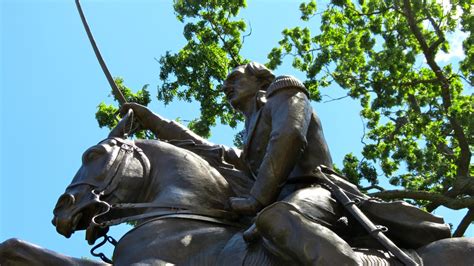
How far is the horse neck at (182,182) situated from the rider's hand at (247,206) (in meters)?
0.25

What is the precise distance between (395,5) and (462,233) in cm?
495

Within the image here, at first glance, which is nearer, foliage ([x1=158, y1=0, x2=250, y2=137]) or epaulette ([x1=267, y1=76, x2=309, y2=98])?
epaulette ([x1=267, y1=76, x2=309, y2=98])

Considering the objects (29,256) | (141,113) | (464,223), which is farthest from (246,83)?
(464,223)

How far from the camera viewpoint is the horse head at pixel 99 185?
20.2 ft

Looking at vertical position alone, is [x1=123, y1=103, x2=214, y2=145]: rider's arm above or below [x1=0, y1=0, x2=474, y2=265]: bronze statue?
above

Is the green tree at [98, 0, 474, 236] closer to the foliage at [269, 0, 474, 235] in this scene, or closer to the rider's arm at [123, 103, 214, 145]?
the foliage at [269, 0, 474, 235]

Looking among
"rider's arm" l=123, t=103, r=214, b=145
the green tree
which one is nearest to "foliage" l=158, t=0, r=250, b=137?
the green tree

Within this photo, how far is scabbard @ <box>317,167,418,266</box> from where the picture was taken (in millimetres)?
5496

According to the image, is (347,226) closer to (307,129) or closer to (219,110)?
(307,129)

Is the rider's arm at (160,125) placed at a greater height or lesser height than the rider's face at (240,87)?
lesser

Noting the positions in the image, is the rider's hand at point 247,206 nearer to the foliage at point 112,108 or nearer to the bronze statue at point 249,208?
the bronze statue at point 249,208

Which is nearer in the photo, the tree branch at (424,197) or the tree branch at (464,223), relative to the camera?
the tree branch at (424,197)

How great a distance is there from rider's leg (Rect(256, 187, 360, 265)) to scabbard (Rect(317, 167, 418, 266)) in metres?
0.24

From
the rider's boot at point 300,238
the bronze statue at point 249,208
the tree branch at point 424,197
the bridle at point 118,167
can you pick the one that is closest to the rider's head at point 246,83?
the bronze statue at point 249,208
